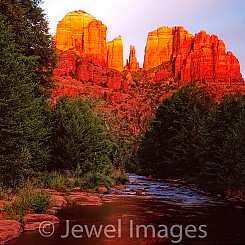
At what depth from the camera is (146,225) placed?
12656 mm

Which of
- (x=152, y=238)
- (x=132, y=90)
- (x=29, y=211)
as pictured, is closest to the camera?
(x=152, y=238)

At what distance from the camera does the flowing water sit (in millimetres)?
10320

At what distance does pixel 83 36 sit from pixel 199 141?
155m

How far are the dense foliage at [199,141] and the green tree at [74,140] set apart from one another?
8.86 meters

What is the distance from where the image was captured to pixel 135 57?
7569 inches

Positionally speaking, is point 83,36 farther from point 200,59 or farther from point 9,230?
point 9,230

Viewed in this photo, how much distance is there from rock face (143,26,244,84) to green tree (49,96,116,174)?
117437 mm

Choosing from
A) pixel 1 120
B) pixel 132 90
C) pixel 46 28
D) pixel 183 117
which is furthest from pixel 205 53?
pixel 1 120

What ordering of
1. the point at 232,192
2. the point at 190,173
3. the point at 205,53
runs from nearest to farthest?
the point at 232,192, the point at 190,173, the point at 205,53

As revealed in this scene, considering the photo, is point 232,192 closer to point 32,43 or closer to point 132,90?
point 32,43

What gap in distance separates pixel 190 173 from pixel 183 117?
7920 mm

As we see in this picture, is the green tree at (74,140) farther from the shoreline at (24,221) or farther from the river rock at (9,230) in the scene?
the river rock at (9,230)

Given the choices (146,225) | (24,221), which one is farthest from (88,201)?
(24,221)

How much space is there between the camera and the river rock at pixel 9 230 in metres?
9.83
